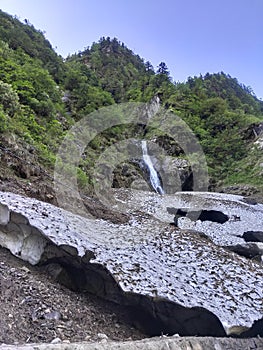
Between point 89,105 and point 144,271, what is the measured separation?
70.8 ft

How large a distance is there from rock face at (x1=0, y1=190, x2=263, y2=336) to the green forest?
305 centimetres

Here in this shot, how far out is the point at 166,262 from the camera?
15.8ft

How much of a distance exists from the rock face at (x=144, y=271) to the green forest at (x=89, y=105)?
3.05 m

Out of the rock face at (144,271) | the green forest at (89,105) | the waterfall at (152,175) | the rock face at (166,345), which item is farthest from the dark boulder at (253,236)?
the waterfall at (152,175)

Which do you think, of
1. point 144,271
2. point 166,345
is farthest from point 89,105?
point 166,345

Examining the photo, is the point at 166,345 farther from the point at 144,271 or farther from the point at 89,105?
the point at 89,105

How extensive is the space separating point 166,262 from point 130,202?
24.6 feet

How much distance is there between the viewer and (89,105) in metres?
24.1

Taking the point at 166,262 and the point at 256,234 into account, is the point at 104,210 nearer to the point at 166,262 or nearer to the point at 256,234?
the point at 166,262

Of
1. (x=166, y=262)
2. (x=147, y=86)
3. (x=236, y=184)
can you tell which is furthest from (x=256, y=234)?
(x=147, y=86)

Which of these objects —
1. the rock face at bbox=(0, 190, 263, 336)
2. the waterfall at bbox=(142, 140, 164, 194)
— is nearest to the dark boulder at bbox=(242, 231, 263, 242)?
the rock face at bbox=(0, 190, 263, 336)

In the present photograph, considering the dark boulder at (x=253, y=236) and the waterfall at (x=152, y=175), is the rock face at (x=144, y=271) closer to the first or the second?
the dark boulder at (x=253, y=236)

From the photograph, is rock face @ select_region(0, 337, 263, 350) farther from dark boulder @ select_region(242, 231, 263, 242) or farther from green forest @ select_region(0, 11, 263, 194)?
dark boulder @ select_region(242, 231, 263, 242)

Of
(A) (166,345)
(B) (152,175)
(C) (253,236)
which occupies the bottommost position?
(A) (166,345)
